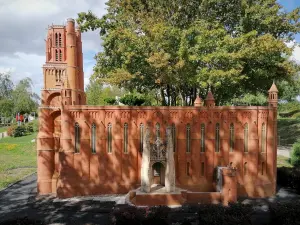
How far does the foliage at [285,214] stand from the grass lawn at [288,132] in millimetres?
31670

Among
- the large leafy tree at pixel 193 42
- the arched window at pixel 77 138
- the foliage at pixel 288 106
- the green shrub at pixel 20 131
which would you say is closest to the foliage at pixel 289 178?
the large leafy tree at pixel 193 42

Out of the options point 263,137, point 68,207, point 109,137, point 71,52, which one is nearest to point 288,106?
point 263,137

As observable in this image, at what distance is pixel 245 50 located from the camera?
834 inches

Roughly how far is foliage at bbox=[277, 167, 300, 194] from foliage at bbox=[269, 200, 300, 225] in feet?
27.3

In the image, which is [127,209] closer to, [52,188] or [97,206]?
[97,206]

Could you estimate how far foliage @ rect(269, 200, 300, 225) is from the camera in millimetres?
12242

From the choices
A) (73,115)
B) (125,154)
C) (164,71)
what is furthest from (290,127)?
(73,115)

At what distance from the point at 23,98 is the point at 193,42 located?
228ft

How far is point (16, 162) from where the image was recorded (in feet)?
109

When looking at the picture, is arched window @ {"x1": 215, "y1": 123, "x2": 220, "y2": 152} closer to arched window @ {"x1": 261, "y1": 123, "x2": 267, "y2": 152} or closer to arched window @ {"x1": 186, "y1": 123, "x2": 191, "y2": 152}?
arched window @ {"x1": 186, "y1": 123, "x2": 191, "y2": 152}

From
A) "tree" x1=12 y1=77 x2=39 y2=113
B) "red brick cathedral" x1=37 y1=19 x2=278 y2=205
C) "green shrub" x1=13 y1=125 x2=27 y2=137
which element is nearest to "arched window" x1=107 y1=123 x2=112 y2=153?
"red brick cathedral" x1=37 y1=19 x2=278 y2=205

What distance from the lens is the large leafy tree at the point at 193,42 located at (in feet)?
70.4

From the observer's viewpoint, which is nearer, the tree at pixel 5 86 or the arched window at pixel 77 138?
the arched window at pixel 77 138

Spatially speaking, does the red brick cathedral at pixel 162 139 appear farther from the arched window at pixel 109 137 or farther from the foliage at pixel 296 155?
the foliage at pixel 296 155
